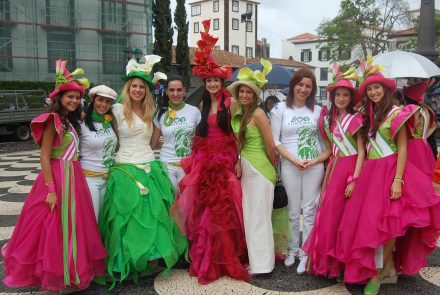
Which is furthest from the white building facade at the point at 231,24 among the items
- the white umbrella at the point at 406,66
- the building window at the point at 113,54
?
the white umbrella at the point at 406,66

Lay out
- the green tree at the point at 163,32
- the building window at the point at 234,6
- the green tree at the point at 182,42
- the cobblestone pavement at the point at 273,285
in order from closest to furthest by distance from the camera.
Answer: the cobblestone pavement at the point at 273,285 < the green tree at the point at 163,32 < the green tree at the point at 182,42 < the building window at the point at 234,6

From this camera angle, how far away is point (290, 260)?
388 centimetres

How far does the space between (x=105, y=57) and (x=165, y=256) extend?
21466mm

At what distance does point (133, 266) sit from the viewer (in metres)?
3.49

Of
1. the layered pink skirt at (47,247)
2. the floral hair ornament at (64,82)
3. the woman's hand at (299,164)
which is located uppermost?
the floral hair ornament at (64,82)

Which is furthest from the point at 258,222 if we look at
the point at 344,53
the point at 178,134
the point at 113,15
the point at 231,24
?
the point at 231,24

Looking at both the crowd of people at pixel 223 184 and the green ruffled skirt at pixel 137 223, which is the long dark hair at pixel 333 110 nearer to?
the crowd of people at pixel 223 184

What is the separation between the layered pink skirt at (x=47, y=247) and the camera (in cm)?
315

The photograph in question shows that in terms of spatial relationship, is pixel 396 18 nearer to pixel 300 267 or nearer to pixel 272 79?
pixel 272 79

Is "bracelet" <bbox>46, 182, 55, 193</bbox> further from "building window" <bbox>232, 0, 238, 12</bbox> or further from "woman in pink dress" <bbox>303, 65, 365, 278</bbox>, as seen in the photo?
"building window" <bbox>232, 0, 238, 12</bbox>

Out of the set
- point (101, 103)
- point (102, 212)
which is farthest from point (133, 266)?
point (101, 103)

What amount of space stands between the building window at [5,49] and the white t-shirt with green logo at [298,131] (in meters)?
19.5

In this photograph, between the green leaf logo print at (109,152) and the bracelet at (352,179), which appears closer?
the bracelet at (352,179)

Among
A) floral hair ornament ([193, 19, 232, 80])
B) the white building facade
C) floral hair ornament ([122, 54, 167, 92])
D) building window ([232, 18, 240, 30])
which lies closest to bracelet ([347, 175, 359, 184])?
floral hair ornament ([193, 19, 232, 80])
